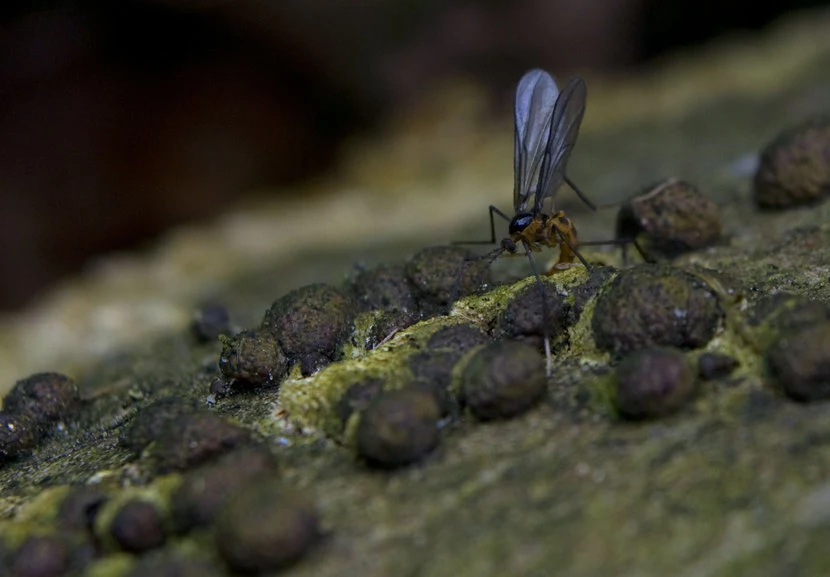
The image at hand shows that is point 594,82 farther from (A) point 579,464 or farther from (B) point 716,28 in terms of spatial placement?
(A) point 579,464

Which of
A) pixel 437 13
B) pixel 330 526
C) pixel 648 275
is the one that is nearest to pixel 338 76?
pixel 437 13

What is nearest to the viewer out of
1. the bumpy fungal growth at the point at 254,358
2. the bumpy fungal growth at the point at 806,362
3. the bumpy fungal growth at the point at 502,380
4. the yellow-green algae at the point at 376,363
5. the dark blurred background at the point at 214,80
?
the bumpy fungal growth at the point at 806,362

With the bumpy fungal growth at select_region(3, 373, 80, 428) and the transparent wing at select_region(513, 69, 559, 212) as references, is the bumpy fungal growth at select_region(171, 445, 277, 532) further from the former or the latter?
the transparent wing at select_region(513, 69, 559, 212)

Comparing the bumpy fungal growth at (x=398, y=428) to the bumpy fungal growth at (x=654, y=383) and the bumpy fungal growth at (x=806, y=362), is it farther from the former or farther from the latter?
the bumpy fungal growth at (x=806, y=362)

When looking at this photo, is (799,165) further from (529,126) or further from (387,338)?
(387,338)

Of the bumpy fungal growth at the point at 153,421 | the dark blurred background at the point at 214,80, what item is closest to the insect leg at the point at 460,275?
the bumpy fungal growth at the point at 153,421

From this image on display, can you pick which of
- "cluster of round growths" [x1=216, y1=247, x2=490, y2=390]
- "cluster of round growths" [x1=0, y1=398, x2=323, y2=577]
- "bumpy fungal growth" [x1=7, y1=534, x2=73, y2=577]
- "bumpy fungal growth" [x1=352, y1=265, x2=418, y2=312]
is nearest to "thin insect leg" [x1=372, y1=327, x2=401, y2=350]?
"cluster of round growths" [x1=216, y1=247, x2=490, y2=390]
